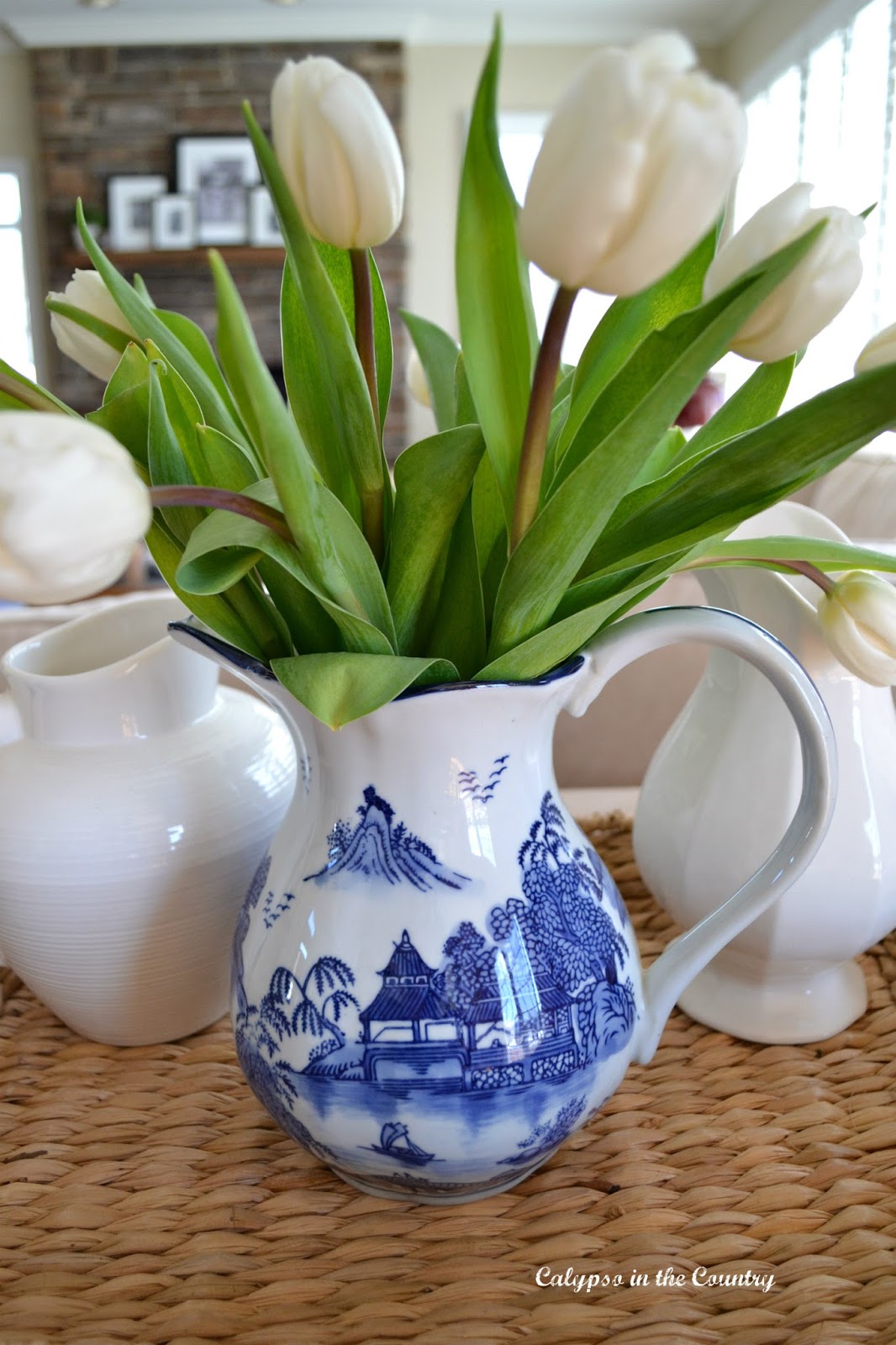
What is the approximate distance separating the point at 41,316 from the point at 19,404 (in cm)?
604

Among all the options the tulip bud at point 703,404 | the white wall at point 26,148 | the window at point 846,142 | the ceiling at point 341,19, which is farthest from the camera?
the white wall at point 26,148

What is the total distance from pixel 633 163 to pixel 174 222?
223 inches

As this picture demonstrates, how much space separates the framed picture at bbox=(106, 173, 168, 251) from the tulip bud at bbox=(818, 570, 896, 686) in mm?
5572

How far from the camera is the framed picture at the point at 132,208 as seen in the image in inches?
210

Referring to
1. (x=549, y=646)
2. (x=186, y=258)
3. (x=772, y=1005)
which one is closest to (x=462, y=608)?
(x=549, y=646)

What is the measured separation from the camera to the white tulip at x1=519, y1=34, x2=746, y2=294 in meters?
0.25

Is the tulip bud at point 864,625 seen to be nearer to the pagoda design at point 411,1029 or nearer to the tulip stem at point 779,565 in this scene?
the tulip stem at point 779,565

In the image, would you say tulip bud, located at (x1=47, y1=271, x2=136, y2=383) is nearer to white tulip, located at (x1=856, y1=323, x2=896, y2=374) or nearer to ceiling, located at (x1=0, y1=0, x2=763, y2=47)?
white tulip, located at (x1=856, y1=323, x2=896, y2=374)

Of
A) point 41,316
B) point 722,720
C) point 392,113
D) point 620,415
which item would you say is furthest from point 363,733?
point 41,316

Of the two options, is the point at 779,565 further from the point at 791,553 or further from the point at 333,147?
the point at 333,147

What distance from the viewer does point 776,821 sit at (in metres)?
0.54

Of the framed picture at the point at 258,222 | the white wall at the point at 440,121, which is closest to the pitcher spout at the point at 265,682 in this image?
the white wall at the point at 440,121

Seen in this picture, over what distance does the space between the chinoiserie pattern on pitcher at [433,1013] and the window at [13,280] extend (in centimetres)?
577

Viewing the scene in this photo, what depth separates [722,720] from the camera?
0.58m
